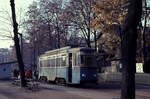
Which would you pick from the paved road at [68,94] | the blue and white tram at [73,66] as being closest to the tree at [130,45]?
→ the paved road at [68,94]

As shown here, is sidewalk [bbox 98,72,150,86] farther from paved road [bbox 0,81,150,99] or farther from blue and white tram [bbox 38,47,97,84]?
blue and white tram [bbox 38,47,97,84]

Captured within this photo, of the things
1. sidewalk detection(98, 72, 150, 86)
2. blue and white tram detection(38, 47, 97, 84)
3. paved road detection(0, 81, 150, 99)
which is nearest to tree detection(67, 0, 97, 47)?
sidewalk detection(98, 72, 150, 86)

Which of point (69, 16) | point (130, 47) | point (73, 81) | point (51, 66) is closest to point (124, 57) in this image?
point (130, 47)

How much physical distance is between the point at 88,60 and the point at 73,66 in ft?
4.85

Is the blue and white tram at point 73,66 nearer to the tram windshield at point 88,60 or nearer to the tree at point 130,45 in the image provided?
the tram windshield at point 88,60

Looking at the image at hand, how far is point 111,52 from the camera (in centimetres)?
3669

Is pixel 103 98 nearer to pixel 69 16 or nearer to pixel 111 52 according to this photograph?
pixel 111 52

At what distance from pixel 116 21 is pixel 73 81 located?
39.2ft

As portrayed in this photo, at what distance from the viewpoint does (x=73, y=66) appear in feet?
72.7

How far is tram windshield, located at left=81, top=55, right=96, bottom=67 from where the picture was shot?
21375mm

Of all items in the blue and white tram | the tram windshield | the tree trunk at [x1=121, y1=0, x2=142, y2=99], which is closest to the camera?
the tree trunk at [x1=121, y1=0, x2=142, y2=99]

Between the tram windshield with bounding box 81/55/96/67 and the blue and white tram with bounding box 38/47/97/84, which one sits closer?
the blue and white tram with bounding box 38/47/97/84

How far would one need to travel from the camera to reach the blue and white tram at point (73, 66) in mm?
21203

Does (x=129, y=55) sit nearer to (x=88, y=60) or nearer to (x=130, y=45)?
(x=130, y=45)
